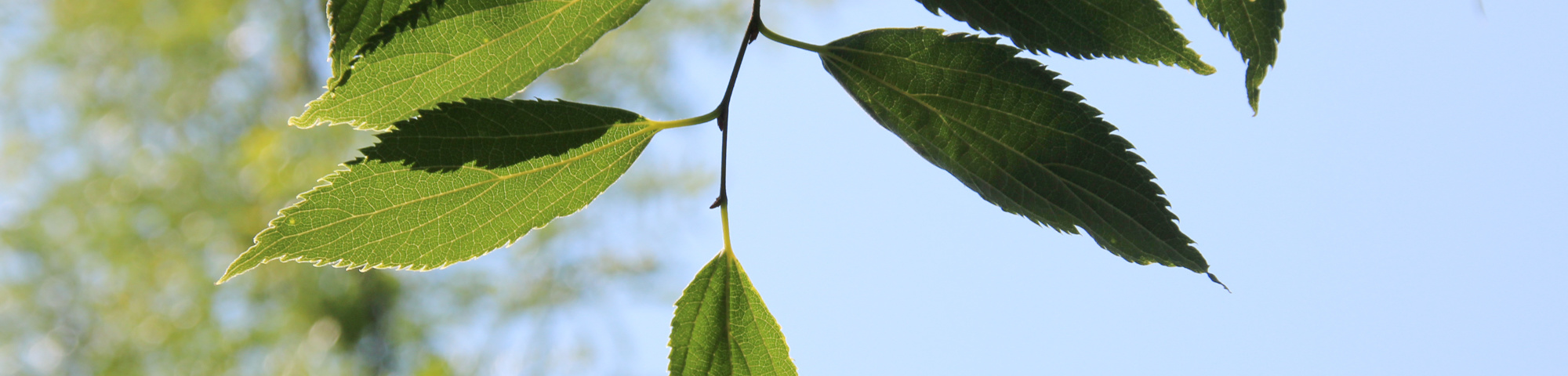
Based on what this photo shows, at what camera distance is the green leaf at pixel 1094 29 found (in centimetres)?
44

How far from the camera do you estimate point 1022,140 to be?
46 cm

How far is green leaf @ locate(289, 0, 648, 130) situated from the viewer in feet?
1.46

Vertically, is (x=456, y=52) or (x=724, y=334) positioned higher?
(x=456, y=52)

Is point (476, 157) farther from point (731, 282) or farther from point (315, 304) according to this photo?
point (315, 304)

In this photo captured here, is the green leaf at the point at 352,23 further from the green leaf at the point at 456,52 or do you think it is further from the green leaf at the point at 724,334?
the green leaf at the point at 724,334

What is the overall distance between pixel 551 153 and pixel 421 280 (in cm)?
566

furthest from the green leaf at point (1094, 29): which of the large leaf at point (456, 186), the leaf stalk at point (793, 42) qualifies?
the large leaf at point (456, 186)

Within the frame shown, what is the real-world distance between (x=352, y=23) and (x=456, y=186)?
0.10m

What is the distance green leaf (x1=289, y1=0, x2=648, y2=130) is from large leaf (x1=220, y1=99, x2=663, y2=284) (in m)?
0.03

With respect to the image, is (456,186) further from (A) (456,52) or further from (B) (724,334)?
(B) (724,334)

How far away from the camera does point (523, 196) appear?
1.66 feet

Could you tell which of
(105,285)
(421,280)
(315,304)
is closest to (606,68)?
(421,280)

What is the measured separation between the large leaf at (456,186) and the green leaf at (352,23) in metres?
0.04

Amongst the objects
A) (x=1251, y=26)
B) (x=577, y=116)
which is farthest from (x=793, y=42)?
(x=1251, y=26)
